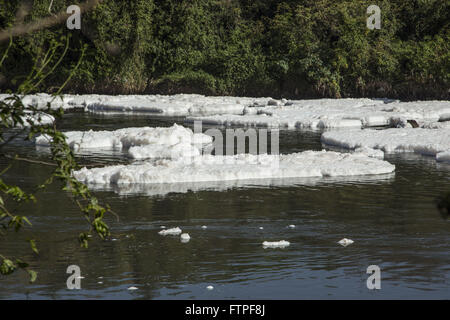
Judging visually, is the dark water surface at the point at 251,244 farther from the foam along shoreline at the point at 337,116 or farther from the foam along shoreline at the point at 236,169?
the foam along shoreline at the point at 337,116

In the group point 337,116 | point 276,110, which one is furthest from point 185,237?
point 276,110

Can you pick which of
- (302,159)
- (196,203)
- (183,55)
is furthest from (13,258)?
(183,55)

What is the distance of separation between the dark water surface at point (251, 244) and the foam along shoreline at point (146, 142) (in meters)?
3.58

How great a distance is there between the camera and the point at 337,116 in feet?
90.7

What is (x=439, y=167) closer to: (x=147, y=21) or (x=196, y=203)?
(x=196, y=203)

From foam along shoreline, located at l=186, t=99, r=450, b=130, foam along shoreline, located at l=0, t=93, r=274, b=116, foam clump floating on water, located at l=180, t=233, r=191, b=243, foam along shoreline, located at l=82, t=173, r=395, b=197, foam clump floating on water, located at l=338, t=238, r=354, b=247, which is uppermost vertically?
foam along shoreline, located at l=0, t=93, r=274, b=116

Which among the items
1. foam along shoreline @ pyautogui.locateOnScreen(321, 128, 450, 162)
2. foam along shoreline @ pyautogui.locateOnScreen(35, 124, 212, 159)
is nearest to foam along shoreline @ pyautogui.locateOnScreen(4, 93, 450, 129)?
foam along shoreline @ pyautogui.locateOnScreen(321, 128, 450, 162)

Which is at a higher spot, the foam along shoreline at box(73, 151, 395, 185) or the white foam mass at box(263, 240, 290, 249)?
the foam along shoreline at box(73, 151, 395, 185)

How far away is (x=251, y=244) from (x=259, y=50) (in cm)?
3504

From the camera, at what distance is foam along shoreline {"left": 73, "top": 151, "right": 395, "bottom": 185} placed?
14.0 meters

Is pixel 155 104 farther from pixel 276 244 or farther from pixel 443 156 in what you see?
pixel 276 244

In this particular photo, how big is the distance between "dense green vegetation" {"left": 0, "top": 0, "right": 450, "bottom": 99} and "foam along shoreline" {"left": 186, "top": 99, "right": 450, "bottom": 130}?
899cm

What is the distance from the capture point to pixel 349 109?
30312 millimetres

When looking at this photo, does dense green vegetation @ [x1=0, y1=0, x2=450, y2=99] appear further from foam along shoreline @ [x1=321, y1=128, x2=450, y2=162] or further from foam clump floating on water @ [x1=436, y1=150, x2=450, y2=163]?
foam clump floating on water @ [x1=436, y1=150, x2=450, y2=163]
